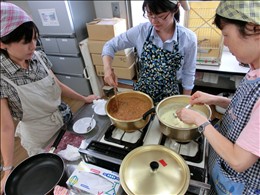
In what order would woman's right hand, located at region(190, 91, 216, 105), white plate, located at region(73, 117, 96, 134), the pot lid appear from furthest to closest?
white plate, located at region(73, 117, 96, 134), woman's right hand, located at region(190, 91, 216, 105), the pot lid

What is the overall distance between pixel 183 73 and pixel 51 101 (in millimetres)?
959

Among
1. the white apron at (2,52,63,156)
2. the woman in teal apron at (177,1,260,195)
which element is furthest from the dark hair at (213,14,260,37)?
the white apron at (2,52,63,156)

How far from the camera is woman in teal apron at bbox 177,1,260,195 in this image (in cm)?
52

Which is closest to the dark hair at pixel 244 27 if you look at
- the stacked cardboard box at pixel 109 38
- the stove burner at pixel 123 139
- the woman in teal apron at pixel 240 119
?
the woman in teal apron at pixel 240 119

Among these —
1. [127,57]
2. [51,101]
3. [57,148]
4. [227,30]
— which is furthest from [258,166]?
[127,57]

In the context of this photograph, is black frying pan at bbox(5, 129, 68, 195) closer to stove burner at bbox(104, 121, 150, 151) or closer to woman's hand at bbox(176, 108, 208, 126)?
stove burner at bbox(104, 121, 150, 151)

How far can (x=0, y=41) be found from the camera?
2.87 feet

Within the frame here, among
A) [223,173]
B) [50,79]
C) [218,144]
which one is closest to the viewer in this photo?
[218,144]

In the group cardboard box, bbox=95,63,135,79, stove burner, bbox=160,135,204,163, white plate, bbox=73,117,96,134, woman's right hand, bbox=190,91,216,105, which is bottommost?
cardboard box, bbox=95,63,135,79

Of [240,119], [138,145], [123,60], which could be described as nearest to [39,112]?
[138,145]

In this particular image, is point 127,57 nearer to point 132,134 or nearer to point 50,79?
point 50,79

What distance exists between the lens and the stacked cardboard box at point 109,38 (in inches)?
94.2

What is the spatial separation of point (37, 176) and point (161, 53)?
96 centimetres

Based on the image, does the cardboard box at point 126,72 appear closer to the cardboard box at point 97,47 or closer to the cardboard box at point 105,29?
the cardboard box at point 97,47
